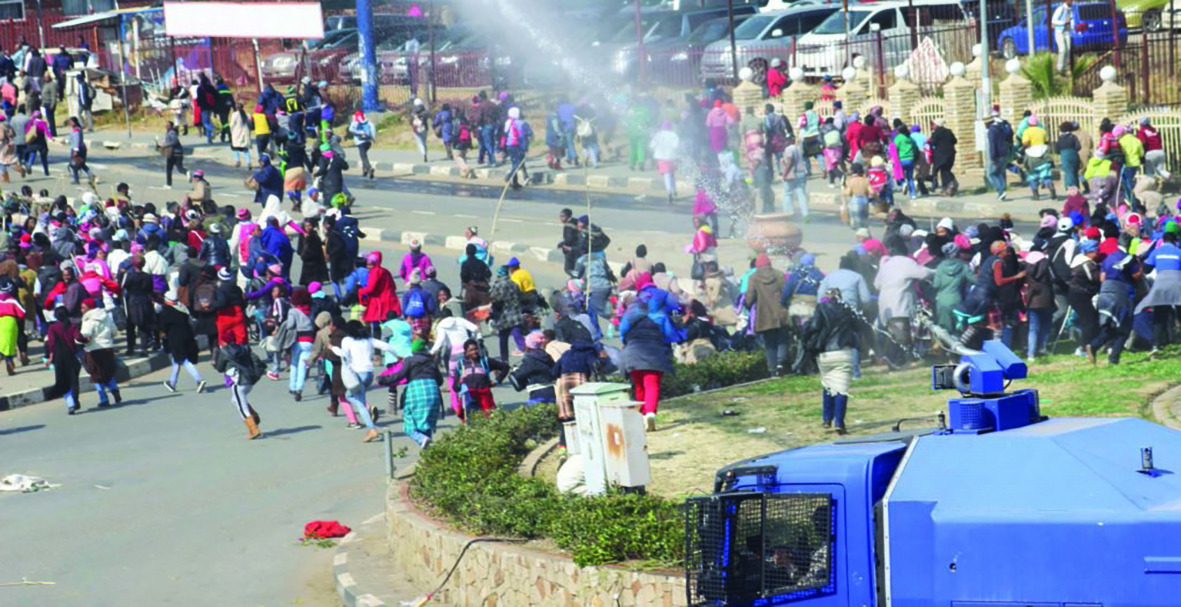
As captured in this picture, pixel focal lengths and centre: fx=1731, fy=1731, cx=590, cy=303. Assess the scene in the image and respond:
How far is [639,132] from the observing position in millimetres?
34469

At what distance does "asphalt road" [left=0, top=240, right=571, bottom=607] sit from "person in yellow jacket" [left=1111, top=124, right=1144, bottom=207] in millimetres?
11303

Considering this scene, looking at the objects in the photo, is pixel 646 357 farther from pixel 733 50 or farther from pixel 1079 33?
pixel 1079 33

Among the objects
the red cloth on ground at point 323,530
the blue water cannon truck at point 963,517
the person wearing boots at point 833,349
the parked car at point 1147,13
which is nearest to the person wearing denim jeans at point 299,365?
the red cloth on ground at point 323,530

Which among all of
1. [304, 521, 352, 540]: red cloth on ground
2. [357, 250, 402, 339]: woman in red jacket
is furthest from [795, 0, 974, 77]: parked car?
[304, 521, 352, 540]: red cloth on ground

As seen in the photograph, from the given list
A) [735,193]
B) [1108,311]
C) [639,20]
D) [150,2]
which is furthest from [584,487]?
[150,2]

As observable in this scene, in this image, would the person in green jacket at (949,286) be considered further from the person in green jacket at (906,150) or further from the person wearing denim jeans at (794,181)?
the person in green jacket at (906,150)

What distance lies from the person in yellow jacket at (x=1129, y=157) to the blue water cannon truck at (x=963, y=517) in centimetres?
1870

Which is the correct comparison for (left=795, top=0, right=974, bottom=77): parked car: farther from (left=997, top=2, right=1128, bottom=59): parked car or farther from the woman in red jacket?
the woman in red jacket

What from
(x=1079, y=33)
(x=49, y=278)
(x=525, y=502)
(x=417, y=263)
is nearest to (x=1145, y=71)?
(x=1079, y=33)

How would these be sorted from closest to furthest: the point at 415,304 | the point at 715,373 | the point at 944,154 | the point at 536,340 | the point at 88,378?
1. the point at 536,340
2. the point at 715,373
3. the point at 415,304
4. the point at 88,378
5. the point at 944,154

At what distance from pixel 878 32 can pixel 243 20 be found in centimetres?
1883

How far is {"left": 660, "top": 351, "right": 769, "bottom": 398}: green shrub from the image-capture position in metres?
17.8

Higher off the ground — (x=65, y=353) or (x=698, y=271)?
(x=698, y=271)

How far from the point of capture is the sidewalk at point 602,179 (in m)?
28.5
